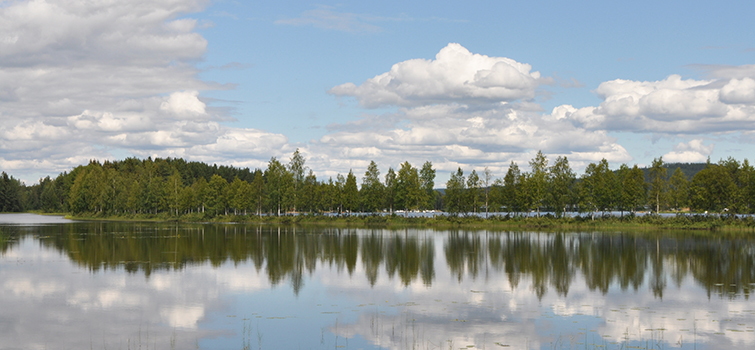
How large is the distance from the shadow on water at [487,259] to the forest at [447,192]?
33182 millimetres

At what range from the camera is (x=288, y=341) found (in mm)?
19078

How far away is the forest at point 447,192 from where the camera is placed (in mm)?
94250

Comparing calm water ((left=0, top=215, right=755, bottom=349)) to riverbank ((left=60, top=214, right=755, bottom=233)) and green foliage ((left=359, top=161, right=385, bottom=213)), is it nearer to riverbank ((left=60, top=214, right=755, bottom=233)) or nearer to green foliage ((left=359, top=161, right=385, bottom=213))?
riverbank ((left=60, top=214, right=755, bottom=233))

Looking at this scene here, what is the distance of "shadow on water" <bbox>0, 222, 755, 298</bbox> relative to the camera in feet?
111

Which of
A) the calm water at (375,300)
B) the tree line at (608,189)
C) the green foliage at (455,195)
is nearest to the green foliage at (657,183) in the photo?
the tree line at (608,189)

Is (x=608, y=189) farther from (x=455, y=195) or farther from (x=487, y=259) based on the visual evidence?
(x=487, y=259)

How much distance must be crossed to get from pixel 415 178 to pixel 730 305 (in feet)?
302

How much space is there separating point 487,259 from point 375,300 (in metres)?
20.2

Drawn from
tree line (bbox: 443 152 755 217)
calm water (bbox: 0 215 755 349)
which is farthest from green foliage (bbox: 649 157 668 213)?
calm water (bbox: 0 215 755 349)

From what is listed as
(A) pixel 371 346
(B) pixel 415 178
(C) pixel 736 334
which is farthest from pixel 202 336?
(B) pixel 415 178

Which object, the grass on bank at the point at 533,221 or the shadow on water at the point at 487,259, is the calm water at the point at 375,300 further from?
the grass on bank at the point at 533,221

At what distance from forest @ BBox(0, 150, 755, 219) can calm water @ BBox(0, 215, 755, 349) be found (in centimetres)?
4760

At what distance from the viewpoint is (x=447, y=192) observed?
365 feet

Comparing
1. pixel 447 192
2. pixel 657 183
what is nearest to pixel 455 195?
pixel 447 192
